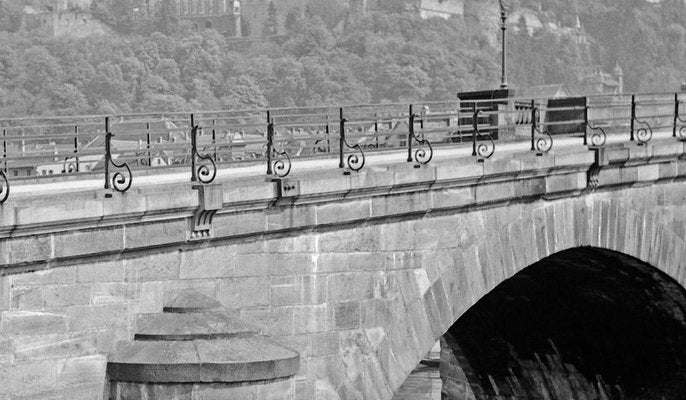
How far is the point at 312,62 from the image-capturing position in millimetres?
117188

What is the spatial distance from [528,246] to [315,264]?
3897 millimetres

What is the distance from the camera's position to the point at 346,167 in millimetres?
17328

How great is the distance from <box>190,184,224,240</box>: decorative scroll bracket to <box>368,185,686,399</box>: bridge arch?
301 centimetres

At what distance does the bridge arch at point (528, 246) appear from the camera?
18.3 metres

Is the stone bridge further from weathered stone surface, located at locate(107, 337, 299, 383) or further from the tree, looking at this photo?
the tree

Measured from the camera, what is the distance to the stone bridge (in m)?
14.2

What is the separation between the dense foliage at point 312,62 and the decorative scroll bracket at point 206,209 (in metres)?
45.7

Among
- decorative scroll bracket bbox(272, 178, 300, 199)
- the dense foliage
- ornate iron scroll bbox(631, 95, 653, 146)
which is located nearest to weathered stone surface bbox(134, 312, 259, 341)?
decorative scroll bracket bbox(272, 178, 300, 199)

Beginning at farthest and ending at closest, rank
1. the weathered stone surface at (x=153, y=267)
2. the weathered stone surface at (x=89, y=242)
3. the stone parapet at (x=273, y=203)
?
the weathered stone surface at (x=153, y=267)
the weathered stone surface at (x=89, y=242)
the stone parapet at (x=273, y=203)

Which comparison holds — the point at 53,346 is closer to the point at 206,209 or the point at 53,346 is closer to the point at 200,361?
the point at 200,361

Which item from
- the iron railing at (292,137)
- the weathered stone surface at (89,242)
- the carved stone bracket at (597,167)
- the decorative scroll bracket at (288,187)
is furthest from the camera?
the carved stone bracket at (597,167)

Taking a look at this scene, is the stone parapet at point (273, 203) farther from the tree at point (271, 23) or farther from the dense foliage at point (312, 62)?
the tree at point (271, 23)

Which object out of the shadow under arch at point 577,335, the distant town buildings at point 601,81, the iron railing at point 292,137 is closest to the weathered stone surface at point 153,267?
the iron railing at point 292,137

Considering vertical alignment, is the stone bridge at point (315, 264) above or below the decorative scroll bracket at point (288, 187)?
below
